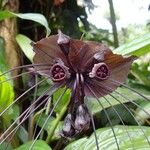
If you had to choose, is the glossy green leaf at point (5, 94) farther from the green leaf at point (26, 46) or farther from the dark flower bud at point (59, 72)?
the dark flower bud at point (59, 72)

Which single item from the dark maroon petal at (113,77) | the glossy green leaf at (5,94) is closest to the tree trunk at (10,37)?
the glossy green leaf at (5,94)

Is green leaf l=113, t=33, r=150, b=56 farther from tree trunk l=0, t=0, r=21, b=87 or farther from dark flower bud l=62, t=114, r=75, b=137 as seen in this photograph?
tree trunk l=0, t=0, r=21, b=87

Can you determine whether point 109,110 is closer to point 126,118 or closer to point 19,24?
point 126,118

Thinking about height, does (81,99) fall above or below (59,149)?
above

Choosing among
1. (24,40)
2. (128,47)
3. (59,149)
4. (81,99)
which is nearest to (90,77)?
(81,99)

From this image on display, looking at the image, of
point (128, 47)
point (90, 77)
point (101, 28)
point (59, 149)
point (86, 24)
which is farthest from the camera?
point (101, 28)

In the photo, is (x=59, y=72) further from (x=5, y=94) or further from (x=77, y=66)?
(x=5, y=94)

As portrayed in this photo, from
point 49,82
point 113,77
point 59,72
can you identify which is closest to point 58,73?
point 59,72
